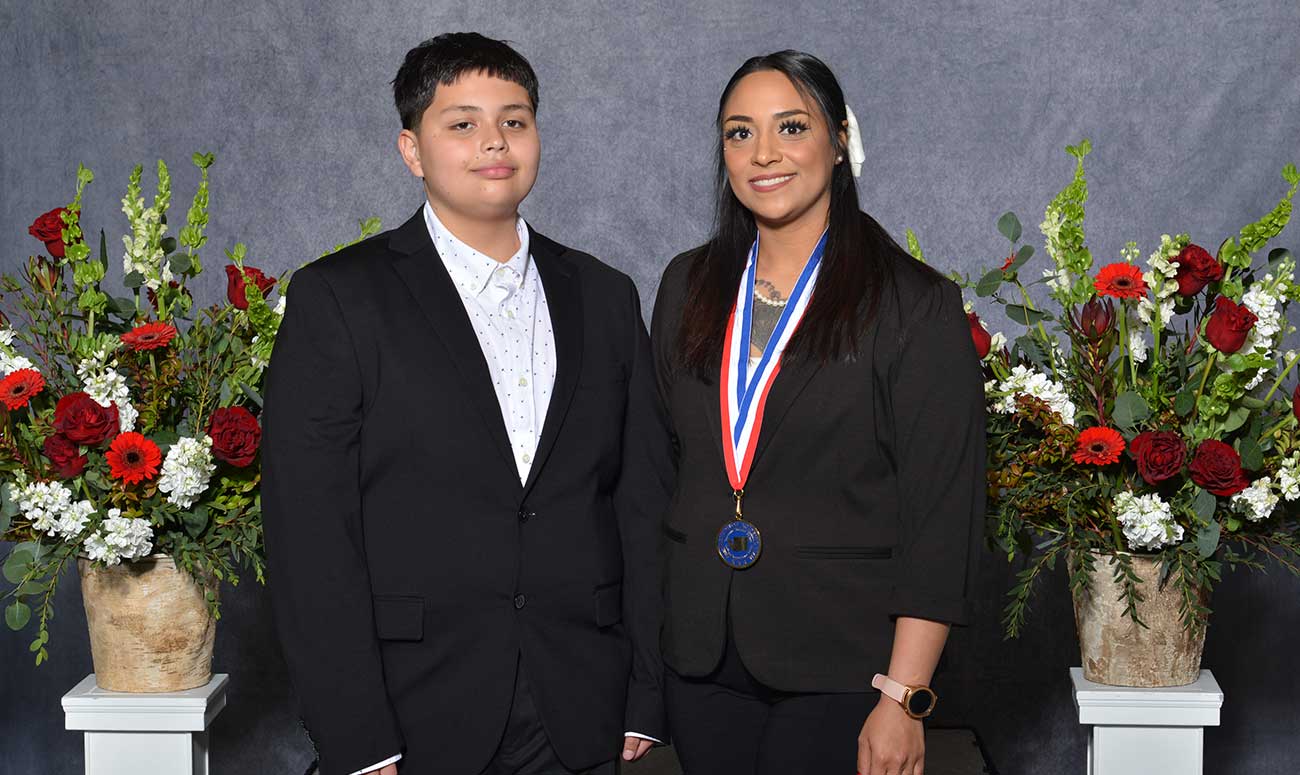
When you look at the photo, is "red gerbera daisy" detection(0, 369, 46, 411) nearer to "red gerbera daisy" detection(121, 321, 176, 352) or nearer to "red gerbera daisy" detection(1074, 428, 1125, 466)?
"red gerbera daisy" detection(121, 321, 176, 352)

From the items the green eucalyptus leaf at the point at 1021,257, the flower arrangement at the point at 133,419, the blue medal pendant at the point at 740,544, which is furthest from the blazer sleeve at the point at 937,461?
the flower arrangement at the point at 133,419

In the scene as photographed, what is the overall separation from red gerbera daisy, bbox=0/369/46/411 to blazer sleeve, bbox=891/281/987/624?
4.92 feet

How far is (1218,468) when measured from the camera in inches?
96.9

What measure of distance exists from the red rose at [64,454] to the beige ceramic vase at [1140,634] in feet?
5.98

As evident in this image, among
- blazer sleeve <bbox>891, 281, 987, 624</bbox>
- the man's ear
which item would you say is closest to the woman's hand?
blazer sleeve <bbox>891, 281, 987, 624</bbox>

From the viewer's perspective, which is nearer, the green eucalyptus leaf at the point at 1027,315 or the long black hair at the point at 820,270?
the long black hair at the point at 820,270

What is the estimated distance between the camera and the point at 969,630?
397 cm

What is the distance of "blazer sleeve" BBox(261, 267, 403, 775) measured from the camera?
6.59ft

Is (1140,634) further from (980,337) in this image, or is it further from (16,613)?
(16,613)

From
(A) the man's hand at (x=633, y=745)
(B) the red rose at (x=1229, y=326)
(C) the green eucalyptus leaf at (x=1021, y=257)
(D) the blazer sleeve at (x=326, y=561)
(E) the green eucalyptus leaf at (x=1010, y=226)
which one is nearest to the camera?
(D) the blazer sleeve at (x=326, y=561)

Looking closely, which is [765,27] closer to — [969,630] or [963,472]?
[969,630]

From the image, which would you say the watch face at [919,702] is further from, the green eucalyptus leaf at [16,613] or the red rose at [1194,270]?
the green eucalyptus leaf at [16,613]

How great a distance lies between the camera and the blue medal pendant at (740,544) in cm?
213

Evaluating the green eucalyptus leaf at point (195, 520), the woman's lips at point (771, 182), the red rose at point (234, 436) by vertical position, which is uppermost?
the woman's lips at point (771, 182)
